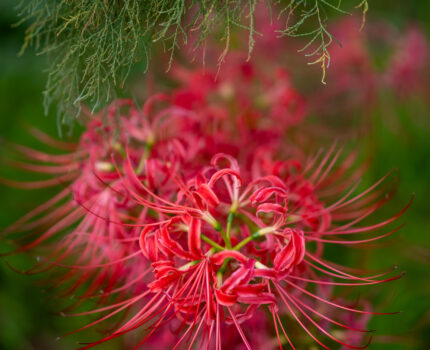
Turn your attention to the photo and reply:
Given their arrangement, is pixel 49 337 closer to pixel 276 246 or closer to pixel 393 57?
pixel 276 246

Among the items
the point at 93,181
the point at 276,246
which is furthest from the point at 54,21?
the point at 276,246

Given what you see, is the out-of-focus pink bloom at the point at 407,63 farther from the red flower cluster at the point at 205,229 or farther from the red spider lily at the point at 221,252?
the red spider lily at the point at 221,252

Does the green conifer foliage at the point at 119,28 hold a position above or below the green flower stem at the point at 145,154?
above

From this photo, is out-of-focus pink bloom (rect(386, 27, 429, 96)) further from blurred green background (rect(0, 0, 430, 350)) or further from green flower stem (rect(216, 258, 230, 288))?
green flower stem (rect(216, 258, 230, 288))

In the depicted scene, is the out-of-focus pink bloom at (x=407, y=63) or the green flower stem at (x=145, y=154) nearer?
the green flower stem at (x=145, y=154)

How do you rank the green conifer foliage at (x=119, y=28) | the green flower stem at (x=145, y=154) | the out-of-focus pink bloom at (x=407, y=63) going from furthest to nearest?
the out-of-focus pink bloom at (x=407, y=63)
the green flower stem at (x=145, y=154)
the green conifer foliage at (x=119, y=28)

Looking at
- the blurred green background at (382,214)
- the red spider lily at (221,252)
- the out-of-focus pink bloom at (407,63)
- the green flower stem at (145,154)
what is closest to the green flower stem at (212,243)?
the red spider lily at (221,252)
